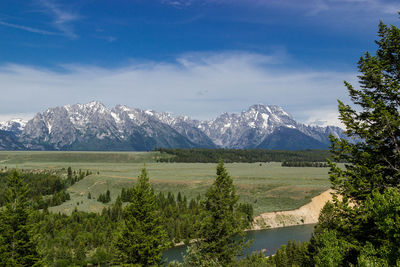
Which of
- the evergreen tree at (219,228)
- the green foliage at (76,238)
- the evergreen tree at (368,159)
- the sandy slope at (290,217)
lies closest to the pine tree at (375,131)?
the evergreen tree at (368,159)

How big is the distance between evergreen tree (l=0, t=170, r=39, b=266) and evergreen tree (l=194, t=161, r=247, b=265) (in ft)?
59.7

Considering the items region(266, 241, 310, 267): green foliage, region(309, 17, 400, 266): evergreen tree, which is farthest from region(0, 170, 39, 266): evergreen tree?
region(266, 241, 310, 267): green foliage

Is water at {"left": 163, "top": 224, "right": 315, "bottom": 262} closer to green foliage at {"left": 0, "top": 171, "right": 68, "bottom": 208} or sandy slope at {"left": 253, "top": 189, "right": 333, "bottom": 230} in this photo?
sandy slope at {"left": 253, "top": 189, "right": 333, "bottom": 230}

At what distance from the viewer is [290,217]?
114 m

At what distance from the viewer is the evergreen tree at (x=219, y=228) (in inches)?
1337

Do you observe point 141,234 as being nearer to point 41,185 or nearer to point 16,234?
point 16,234

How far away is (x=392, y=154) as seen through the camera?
18.6m

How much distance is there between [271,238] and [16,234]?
77.9 m

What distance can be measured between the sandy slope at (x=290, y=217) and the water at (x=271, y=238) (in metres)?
3.48

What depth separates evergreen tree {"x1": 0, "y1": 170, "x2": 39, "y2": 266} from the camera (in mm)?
30422

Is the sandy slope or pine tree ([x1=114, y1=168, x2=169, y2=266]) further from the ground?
pine tree ([x1=114, y1=168, x2=169, y2=266])

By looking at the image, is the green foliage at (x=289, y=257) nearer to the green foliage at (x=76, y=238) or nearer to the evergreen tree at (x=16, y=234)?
the evergreen tree at (x=16, y=234)

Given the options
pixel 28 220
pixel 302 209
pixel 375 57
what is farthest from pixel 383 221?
pixel 302 209

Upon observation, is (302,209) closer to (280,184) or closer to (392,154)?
(280,184)
